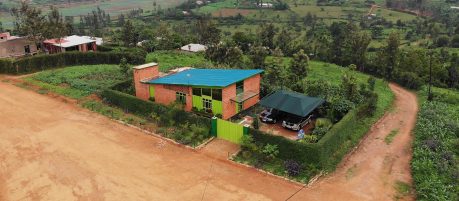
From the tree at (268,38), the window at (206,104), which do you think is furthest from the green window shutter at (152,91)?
the tree at (268,38)

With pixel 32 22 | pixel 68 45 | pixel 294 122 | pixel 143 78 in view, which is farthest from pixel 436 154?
pixel 32 22

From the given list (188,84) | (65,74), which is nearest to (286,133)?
(188,84)

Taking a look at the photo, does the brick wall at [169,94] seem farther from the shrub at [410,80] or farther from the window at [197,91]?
the shrub at [410,80]

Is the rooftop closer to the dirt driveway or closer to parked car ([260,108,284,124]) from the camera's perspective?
the dirt driveway

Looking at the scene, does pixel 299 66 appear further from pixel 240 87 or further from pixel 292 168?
pixel 292 168

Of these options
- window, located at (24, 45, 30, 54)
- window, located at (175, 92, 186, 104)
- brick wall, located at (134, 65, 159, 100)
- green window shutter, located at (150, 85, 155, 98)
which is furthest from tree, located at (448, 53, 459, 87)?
window, located at (24, 45, 30, 54)

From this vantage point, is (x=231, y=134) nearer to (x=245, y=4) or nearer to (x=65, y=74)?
(x=65, y=74)
